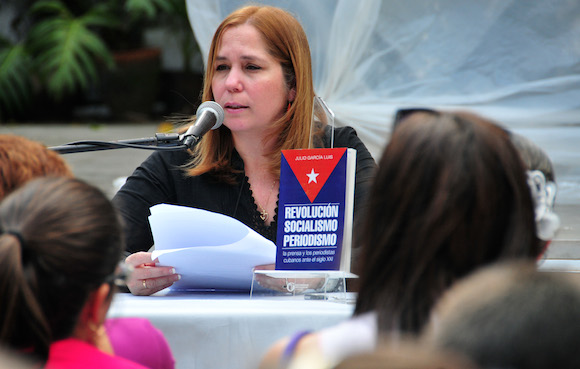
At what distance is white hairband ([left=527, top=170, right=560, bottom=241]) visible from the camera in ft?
3.72

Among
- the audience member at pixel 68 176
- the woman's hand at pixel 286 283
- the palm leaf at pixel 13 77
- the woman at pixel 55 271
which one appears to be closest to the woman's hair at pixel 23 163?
the audience member at pixel 68 176

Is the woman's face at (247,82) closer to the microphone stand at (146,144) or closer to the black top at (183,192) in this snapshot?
the black top at (183,192)

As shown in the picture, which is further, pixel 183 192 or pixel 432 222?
pixel 183 192

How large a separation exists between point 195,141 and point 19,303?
846 millimetres

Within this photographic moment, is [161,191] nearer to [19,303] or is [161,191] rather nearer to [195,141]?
[195,141]

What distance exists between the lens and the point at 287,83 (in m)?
2.19

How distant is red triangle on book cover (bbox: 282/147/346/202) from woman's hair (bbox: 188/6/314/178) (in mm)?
520

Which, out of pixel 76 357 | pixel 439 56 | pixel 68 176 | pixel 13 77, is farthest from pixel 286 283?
pixel 13 77

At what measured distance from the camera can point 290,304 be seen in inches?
59.1

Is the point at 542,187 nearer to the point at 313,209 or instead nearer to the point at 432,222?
the point at 432,222

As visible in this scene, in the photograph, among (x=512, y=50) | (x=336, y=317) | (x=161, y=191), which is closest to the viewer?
(x=336, y=317)


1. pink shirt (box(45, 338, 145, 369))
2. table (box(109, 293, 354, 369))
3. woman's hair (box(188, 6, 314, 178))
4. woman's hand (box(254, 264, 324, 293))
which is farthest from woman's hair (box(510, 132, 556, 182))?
woman's hair (box(188, 6, 314, 178))

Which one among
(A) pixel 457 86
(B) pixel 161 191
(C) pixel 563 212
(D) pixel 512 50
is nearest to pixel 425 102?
(A) pixel 457 86

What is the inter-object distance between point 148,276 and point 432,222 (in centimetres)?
92
